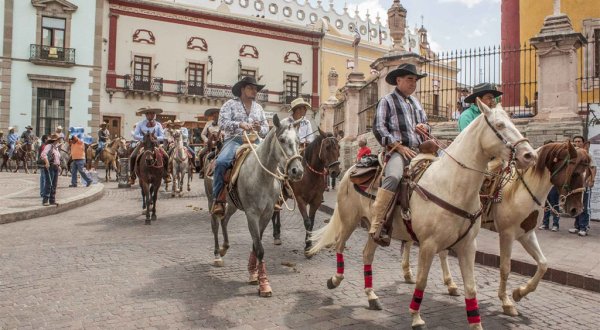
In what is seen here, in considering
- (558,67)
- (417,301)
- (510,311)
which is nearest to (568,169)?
(510,311)

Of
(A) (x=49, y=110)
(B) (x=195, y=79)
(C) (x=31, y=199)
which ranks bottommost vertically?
(C) (x=31, y=199)

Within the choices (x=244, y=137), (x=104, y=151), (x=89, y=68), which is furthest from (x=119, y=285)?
(x=89, y=68)

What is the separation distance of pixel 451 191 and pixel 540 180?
168 cm

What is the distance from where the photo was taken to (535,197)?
496 cm

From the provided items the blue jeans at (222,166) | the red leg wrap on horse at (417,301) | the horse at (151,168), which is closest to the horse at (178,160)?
the horse at (151,168)

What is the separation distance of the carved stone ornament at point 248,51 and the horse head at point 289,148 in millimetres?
31598

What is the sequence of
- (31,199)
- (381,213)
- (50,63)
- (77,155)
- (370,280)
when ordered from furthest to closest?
(50,63) < (77,155) < (31,199) < (370,280) < (381,213)

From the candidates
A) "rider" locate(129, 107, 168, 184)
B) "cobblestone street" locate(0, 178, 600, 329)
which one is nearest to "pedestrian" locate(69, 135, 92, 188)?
"rider" locate(129, 107, 168, 184)

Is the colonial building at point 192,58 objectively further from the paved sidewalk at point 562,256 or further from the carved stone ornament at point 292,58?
the paved sidewalk at point 562,256

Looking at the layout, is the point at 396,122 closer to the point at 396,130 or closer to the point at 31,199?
the point at 396,130

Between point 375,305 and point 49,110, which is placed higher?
point 49,110

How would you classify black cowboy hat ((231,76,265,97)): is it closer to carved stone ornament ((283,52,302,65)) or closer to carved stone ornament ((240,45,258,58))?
carved stone ornament ((240,45,258,58))

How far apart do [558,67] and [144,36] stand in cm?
2819

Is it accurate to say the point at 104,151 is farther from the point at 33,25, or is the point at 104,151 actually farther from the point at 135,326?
the point at 135,326
